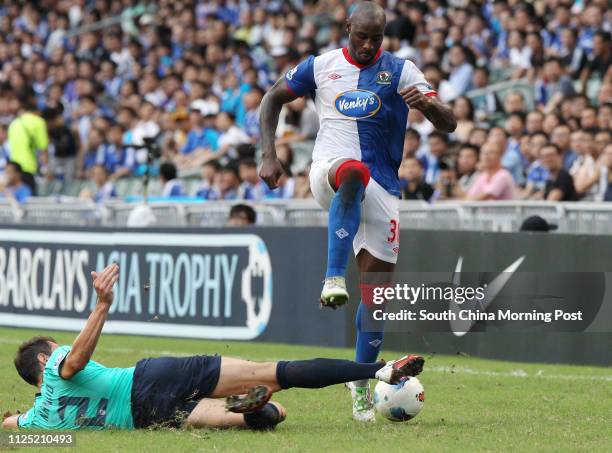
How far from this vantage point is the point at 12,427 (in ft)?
27.5

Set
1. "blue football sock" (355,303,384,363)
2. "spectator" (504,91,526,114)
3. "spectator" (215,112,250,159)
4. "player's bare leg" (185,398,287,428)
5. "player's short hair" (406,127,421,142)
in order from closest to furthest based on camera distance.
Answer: "player's bare leg" (185,398,287,428), "blue football sock" (355,303,384,363), "player's short hair" (406,127,421,142), "spectator" (504,91,526,114), "spectator" (215,112,250,159)

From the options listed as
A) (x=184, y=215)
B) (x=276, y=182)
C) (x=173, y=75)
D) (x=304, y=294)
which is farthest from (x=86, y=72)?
(x=276, y=182)

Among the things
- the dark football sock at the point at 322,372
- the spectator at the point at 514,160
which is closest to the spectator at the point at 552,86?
the spectator at the point at 514,160

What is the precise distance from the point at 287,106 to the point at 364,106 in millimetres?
11436

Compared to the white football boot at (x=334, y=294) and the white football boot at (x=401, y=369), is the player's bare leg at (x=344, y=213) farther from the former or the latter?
the white football boot at (x=401, y=369)

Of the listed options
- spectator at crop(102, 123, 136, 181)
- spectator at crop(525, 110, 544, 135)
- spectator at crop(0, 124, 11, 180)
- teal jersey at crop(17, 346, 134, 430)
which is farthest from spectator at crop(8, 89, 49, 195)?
teal jersey at crop(17, 346, 134, 430)

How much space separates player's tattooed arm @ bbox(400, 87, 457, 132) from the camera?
8.72 metres

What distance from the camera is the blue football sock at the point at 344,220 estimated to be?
873 centimetres

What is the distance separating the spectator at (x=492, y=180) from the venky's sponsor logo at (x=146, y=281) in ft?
8.61

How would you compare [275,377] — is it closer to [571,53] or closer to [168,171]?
[168,171]

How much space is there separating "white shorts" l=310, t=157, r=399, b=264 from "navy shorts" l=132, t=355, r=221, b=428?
1502 millimetres

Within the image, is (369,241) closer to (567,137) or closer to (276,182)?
(276,182)

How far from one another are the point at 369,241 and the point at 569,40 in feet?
33.4

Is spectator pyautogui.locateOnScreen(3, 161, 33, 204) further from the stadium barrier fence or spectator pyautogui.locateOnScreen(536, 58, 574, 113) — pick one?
spectator pyautogui.locateOnScreen(536, 58, 574, 113)
